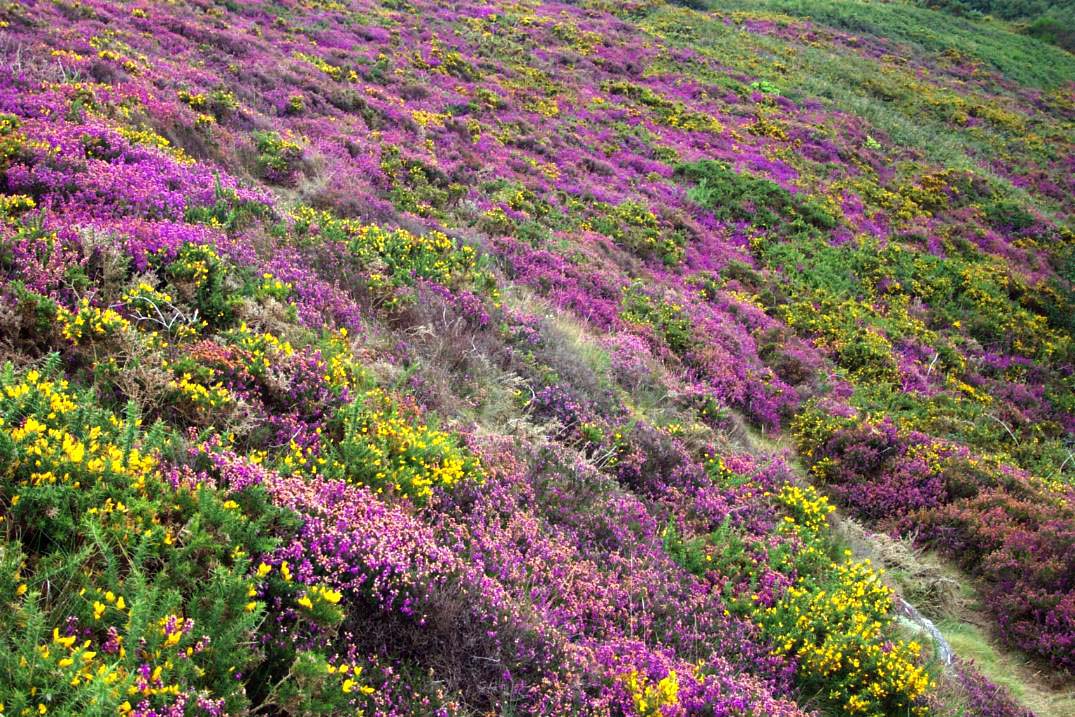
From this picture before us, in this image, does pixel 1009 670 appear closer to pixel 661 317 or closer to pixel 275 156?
pixel 661 317

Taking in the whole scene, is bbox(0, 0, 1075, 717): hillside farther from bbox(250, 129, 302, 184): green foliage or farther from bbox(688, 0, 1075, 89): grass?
bbox(688, 0, 1075, 89): grass

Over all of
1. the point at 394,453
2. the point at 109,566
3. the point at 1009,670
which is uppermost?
the point at 109,566

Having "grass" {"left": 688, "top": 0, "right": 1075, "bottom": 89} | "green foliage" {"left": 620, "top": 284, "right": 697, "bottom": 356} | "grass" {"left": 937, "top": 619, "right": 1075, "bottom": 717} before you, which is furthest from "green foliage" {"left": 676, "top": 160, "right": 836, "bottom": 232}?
"grass" {"left": 688, "top": 0, "right": 1075, "bottom": 89}

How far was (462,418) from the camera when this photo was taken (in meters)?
6.33

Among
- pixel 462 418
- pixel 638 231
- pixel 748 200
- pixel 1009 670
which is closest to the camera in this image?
pixel 462 418

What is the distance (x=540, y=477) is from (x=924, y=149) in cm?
3203

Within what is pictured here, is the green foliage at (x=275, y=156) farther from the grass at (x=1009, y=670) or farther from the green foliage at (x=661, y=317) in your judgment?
the grass at (x=1009, y=670)

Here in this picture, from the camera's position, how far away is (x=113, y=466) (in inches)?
135

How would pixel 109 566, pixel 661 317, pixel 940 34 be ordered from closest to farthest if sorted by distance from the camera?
pixel 109 566 → pixel 661 317 → pixel 940 34

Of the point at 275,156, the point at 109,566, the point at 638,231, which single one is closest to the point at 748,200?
the point at 638,231

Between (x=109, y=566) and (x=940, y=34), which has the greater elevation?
(x=940, y=34)

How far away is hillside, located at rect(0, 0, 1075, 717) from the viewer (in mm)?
3391

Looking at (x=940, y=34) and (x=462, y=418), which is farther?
(x=940, y=34)

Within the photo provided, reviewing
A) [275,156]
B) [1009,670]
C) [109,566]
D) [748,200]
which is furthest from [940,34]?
[109,566]
